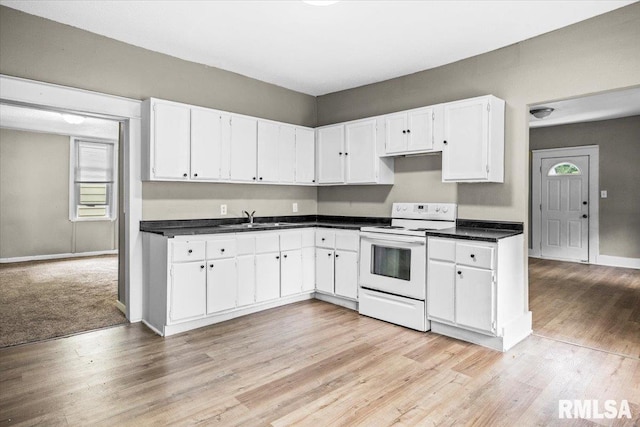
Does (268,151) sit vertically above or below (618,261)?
above

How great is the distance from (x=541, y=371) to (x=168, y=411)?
97.6 inches

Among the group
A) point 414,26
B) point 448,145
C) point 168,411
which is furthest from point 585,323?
point 168,411

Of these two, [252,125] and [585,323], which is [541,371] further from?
[252,125]

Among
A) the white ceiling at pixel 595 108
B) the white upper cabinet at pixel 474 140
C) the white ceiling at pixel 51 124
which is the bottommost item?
the white upper cabinet at pixel 474 140

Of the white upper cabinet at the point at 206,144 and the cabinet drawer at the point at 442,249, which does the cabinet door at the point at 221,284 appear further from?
the cabinet drawer at the point at 442,249

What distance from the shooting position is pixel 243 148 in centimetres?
425

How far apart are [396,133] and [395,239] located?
1.19 m

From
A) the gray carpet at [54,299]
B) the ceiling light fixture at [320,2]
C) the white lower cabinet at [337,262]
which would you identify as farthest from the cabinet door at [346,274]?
the ceiling light fixture at [320,2]

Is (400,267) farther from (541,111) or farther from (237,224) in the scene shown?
(541,111)

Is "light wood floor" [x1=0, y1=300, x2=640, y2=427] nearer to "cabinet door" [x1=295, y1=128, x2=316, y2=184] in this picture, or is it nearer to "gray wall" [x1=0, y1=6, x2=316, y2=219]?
"gray wall" [x1=0, y1=6, x2=316, y2=219]

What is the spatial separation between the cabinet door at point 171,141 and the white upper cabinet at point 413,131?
2105mm

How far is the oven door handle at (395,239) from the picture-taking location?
3.52 meters

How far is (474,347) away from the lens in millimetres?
3176

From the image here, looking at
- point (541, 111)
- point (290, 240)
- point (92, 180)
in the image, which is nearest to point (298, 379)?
point (290, 240)
